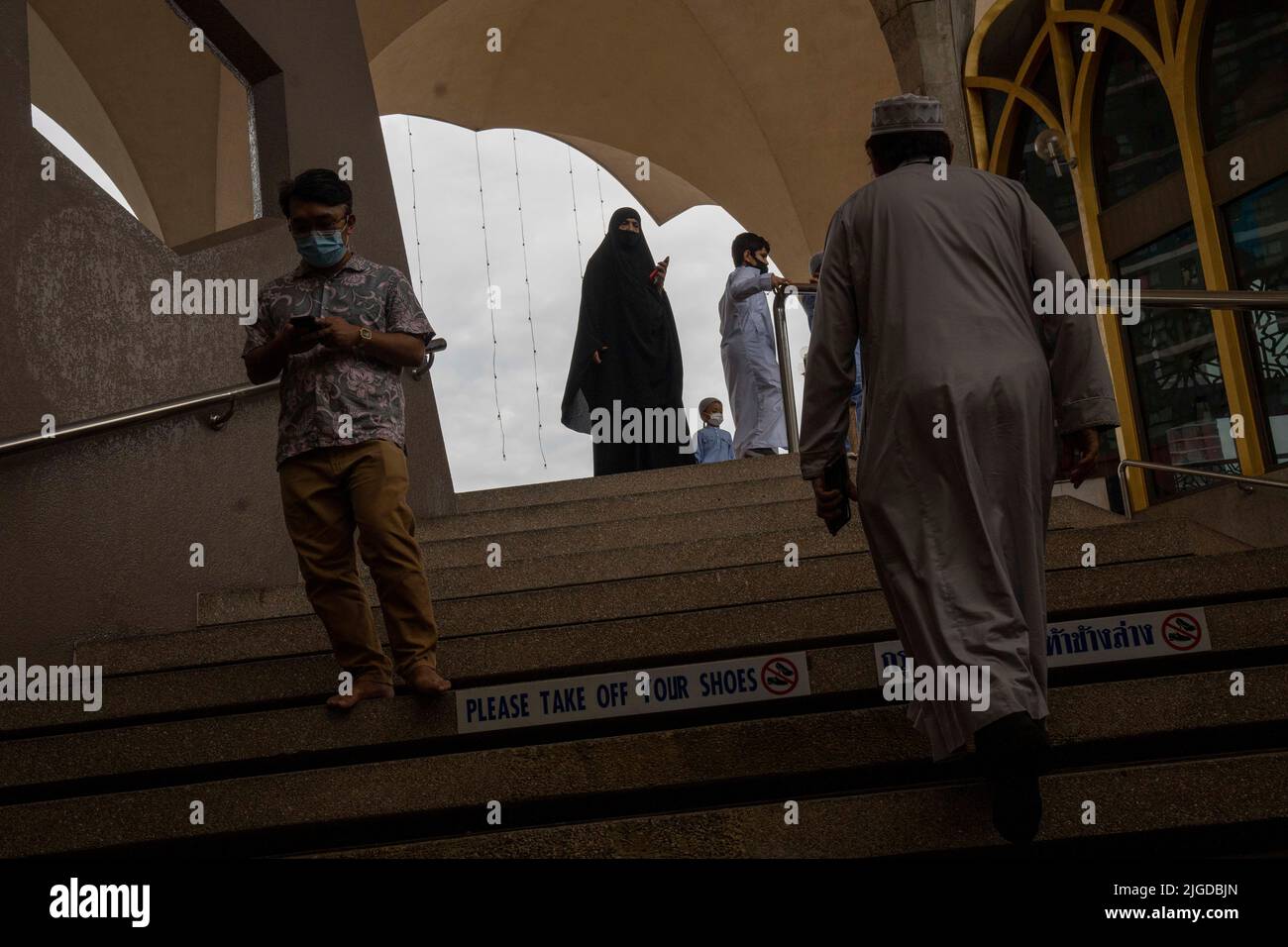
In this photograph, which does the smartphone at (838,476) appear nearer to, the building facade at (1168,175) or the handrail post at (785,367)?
the handrail post at (785,367)

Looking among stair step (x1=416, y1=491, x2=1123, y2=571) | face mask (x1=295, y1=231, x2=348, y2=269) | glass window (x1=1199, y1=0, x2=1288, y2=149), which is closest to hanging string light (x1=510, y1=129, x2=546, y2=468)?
glass window (x1=1199, y1=0, x2=1288, y2=149)

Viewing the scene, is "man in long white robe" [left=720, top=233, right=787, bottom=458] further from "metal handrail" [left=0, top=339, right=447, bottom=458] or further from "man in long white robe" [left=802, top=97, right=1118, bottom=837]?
"man in long white robe" [left=802, top=97, right=1118, bottom=837]

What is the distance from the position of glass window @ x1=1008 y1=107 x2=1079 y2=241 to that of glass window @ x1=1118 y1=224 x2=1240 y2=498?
3.00 feet

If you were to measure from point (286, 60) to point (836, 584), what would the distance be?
459 centimetres

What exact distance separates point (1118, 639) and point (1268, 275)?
20.9ft

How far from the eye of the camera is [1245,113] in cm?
965

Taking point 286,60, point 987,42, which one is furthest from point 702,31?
point 286,60

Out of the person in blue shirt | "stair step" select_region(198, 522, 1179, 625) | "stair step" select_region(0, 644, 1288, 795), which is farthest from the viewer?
the person in blue shirt

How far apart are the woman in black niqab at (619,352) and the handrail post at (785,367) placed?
40.9 inches

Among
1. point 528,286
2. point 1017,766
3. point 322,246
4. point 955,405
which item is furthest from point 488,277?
point 1017,766

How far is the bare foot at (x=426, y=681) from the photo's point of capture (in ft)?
13.3

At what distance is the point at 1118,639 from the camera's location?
4.06 meters

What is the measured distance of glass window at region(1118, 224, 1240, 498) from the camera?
33.4 ft

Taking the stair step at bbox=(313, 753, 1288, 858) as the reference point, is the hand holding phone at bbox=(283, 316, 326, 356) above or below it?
above
